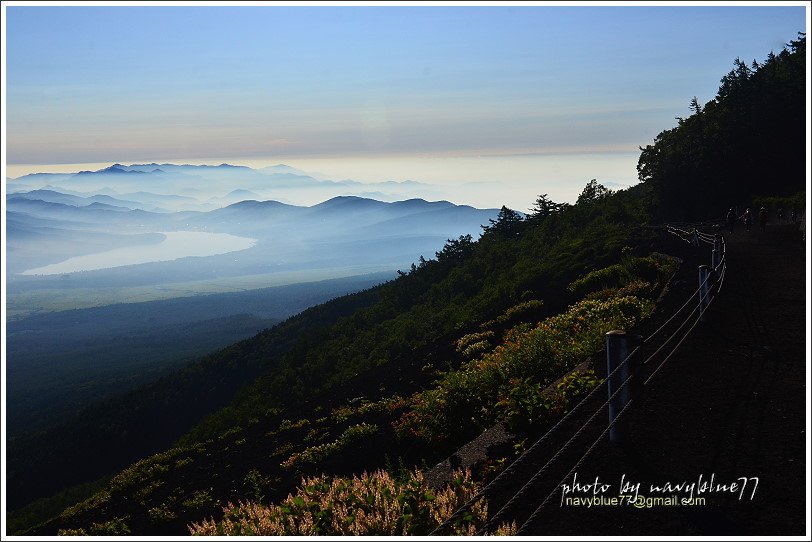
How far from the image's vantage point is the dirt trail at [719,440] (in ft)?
19.4

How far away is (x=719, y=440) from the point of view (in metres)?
7.39

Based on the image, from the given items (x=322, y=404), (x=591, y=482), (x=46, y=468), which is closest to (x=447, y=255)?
(x=322, y=404)

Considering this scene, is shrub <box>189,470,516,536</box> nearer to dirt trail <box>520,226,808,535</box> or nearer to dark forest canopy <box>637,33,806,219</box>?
dirt trail <box>520,226,808,535</box>

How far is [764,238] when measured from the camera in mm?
28344

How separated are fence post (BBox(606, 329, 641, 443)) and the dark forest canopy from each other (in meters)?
52.8

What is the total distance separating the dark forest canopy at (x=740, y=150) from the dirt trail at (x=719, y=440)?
4821cm

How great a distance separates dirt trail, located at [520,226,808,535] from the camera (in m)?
5.90

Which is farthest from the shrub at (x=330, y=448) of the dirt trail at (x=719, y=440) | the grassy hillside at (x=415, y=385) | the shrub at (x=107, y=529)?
the dirt trail at (x=719, y=440)

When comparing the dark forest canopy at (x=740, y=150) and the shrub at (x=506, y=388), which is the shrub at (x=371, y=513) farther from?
the dark forest canopy at (x=740, y=150)

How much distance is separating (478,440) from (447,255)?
60.7 metres

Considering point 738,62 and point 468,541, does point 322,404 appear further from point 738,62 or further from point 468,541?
point 738,62

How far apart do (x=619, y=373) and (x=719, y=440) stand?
149cm

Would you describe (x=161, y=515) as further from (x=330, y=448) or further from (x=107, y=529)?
(x=330, y=448)

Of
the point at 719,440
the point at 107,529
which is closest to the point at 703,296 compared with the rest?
the point at 719,440
